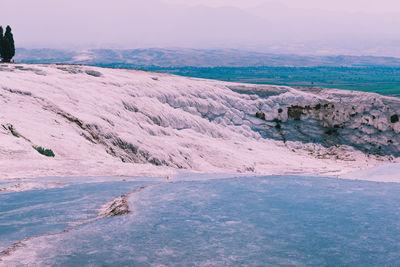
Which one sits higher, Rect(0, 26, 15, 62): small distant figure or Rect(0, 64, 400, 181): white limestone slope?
Rect(0, 26, 15, 62): small distant figure

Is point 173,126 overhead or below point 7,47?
below

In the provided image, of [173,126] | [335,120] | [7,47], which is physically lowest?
[335,120]

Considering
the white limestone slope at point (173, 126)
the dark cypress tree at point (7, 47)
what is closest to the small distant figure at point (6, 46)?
the dark cypress tree at point (7, 47)

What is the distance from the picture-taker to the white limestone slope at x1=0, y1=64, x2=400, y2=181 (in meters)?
18.1

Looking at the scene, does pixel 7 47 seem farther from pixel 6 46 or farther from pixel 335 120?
pixel 335 120

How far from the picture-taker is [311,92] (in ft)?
176

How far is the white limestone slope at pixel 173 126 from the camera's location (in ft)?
59.4

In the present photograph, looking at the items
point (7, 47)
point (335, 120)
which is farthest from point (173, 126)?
point (7, 47)

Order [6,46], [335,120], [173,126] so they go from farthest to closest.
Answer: [6,46] → [335,120] → [173,126]

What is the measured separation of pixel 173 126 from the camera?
35.4 m

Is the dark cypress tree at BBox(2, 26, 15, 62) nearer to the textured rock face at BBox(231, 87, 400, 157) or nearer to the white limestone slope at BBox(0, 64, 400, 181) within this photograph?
the white limestone slope at BBox(0, 64, 400, 181)

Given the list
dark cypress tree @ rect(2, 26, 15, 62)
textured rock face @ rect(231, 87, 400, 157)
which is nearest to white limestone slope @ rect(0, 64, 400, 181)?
textured rock face @ rect(231, 87, 400, 157)

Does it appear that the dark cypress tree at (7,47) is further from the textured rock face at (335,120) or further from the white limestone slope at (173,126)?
the textured rock face at (335,120)

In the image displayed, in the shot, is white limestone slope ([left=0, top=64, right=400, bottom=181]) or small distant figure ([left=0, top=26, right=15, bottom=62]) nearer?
white limestone slope ([left=0, top=64, right=400, bottom=181])
